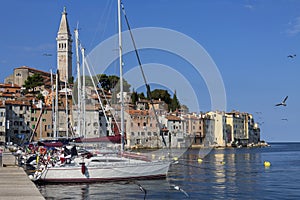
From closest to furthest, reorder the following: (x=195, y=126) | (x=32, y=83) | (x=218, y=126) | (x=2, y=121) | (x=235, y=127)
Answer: (x=2, y=121) < (x=32, y=83) < (x=195, y=126) < (x=218, y=126) < (x=235, y=127)

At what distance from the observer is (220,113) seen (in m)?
119

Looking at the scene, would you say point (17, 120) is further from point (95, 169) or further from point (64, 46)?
point (64, 46)

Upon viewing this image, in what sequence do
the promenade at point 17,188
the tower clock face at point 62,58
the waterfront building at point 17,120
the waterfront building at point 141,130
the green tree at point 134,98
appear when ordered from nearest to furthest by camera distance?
the promenade at point 17,188 < the waterfront building at point 17,120 < the waterfront building at point 141,130 < the green tree at point 134,98 < the tower clock face at point 62,58

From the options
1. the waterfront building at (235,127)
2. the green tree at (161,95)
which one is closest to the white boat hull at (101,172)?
the green tree at (161,95)

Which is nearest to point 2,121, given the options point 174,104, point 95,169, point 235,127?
point 174,104

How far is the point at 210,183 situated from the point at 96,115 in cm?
5517

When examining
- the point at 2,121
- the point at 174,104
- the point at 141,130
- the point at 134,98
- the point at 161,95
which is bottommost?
the point at 141,130

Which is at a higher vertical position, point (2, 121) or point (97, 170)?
point (2, 121)

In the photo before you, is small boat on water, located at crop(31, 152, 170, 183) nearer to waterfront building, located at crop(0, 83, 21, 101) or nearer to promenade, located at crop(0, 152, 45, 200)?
promenade, located at crop(0, 152, 45, 200)

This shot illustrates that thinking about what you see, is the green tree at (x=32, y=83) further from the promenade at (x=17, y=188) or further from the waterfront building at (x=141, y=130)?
the promenade at (x=17, y=188)

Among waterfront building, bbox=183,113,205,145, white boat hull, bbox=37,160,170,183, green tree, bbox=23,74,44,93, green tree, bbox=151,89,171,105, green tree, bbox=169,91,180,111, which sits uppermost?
green tree, bbox=23,74,44,93

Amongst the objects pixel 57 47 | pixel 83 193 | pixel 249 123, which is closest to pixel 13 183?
pixel 83 193

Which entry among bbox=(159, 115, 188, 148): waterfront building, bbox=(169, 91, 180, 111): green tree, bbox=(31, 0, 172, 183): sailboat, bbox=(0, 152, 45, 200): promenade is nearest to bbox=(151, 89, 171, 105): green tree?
bbox=(169, 91, 180, 111): green tree

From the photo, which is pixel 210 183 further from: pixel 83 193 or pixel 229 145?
pixel 229 145
